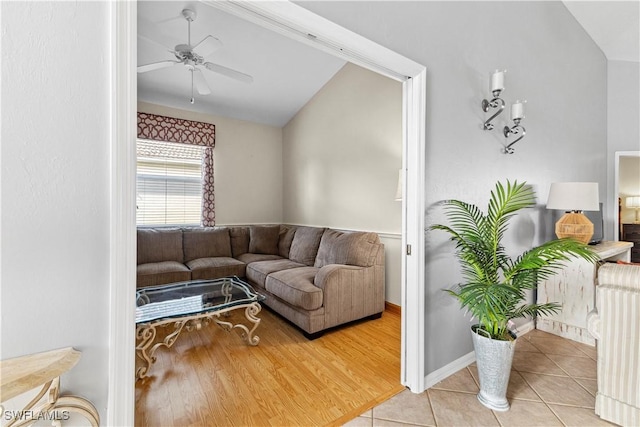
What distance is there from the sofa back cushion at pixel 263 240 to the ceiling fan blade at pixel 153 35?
8.71 feet

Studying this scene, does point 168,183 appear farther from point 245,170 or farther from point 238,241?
point 238,241

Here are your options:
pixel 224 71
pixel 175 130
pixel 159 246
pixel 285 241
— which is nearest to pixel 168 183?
pixel 175 130

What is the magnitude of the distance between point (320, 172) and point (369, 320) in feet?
7.39

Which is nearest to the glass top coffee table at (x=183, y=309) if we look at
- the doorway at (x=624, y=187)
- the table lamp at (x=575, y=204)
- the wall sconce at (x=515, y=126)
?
the wall sconce at (x=515, y=126)

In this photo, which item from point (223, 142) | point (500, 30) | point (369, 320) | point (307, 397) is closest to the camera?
point (307, 397)

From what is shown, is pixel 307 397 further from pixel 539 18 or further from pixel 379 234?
pixel 539 18

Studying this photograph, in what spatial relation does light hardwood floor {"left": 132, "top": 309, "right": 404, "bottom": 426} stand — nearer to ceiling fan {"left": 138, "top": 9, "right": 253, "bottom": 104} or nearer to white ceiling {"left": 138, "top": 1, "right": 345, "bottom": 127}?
ceiling fan {"left": 138, "top": 9, "right": 253, "bottom": 104}

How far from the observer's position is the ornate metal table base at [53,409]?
74 cm

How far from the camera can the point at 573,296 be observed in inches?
98.7

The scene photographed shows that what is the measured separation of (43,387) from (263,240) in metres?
3.60

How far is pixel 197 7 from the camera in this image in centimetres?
252

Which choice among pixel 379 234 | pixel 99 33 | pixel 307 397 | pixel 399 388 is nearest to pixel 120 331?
pixel 99 33

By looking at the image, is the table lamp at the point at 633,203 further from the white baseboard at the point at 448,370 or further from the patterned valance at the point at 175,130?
the patterned valance at the point at 175,130

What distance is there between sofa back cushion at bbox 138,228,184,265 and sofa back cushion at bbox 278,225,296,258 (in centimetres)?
137
